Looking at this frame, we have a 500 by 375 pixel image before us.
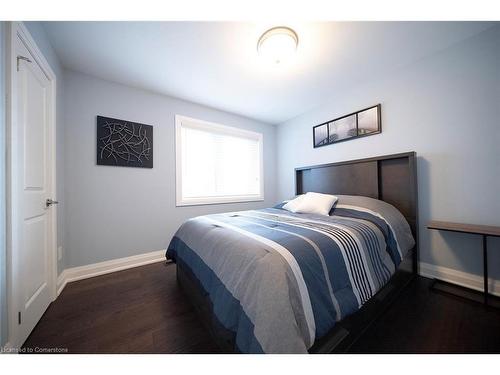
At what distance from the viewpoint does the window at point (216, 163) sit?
275cm

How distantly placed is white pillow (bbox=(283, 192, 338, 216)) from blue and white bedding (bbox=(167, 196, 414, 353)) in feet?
1.52

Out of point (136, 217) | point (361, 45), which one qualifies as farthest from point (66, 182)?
point (361, 45)

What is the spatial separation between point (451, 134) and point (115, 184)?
373cm

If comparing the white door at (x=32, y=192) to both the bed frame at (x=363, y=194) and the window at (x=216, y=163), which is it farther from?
the window at (x=216, y=163)

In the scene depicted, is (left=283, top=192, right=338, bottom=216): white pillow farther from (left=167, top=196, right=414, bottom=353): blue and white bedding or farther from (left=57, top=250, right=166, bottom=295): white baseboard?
(left=57, top=250, right=166, bottom=295): white baseboard

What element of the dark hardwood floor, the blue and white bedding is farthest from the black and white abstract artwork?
the blue and white bedding

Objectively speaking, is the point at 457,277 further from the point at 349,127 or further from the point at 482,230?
the point at 349,127

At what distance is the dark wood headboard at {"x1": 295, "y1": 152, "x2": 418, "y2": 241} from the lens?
1.84m

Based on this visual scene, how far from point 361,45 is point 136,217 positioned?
3.17m

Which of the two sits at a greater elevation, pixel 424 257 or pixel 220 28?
pixel 220 28

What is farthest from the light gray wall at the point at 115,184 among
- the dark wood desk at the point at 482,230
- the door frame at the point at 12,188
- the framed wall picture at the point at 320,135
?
the dark wood desk at the point at 482,230

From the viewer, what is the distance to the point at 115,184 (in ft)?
Answer: 7.19

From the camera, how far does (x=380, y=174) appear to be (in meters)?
2.12
